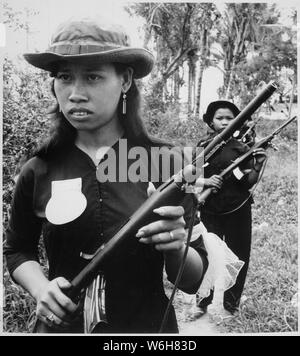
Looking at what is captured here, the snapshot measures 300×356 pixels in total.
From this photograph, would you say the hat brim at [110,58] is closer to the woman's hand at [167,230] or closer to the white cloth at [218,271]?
the woman's hand at [167,230]

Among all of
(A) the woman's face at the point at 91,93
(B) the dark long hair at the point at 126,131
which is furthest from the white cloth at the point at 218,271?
(A) the woman's face at the point at 91,93

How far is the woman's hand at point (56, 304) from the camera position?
147 centimetres

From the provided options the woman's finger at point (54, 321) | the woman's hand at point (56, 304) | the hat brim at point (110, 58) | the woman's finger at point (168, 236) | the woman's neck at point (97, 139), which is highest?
the hat brim at point (110, 58)

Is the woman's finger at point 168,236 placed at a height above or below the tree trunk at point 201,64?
below

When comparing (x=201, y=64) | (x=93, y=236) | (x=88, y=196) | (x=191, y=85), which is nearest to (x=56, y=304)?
(x=93, y=236)

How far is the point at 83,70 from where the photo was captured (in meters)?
1.53

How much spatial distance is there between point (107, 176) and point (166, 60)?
0.58 m

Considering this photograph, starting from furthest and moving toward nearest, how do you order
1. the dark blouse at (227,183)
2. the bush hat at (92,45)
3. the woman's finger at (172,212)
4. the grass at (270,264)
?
the grass at (270,264)
the dark blouse at (227,183)
the bush hat at (92,45)
the woman's finger at (172,212)

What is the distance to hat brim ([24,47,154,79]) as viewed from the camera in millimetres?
1454

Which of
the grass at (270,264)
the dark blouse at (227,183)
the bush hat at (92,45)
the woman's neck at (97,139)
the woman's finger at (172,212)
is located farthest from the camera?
the grass at (270,264)

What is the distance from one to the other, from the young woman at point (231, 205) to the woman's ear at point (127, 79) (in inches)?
14.8

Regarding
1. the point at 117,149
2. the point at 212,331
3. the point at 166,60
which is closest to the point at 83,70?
the point at 117,149

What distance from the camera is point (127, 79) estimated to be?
1530mm

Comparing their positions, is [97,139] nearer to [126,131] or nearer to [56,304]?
[126,131]
